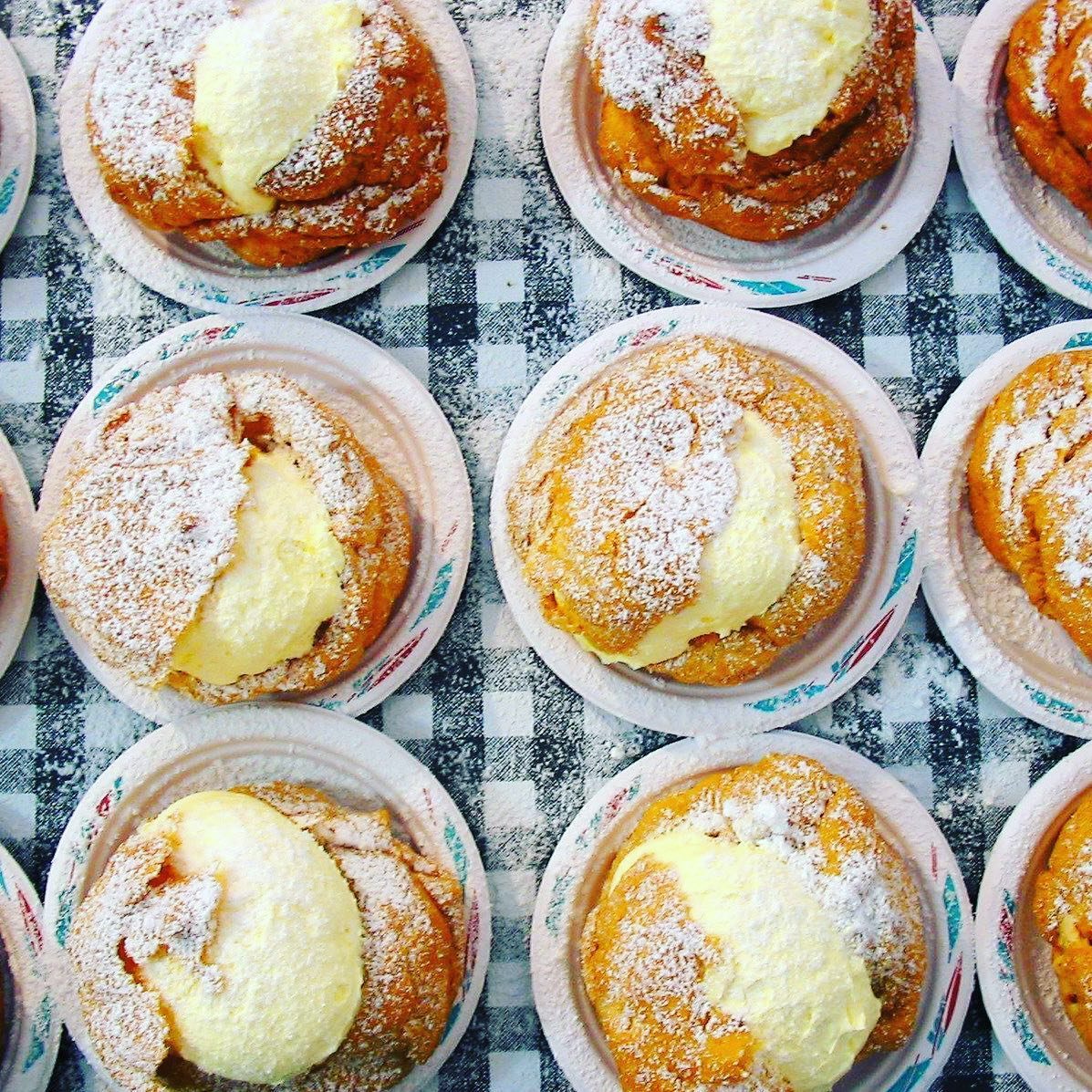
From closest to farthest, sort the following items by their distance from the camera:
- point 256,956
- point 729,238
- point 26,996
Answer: point 256,956
point 26,996
point 729,238

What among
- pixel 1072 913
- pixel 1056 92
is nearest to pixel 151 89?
pixel 1056 92

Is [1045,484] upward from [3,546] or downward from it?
upward

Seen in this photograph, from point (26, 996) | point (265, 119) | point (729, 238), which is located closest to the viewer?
point (265, 119)

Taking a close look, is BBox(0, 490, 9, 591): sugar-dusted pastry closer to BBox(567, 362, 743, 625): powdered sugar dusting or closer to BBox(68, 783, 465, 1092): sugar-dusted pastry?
BBox(68, 783, 465, 1092): sugar-dusted pastry

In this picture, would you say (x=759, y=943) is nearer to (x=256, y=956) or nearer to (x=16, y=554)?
(x=256, y=956)

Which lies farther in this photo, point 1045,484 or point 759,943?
point 1045,484

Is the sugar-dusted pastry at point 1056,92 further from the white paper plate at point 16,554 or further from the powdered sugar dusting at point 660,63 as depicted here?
the white paper plate at point 16,554

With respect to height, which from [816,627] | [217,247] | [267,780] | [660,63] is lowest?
[267,780]
